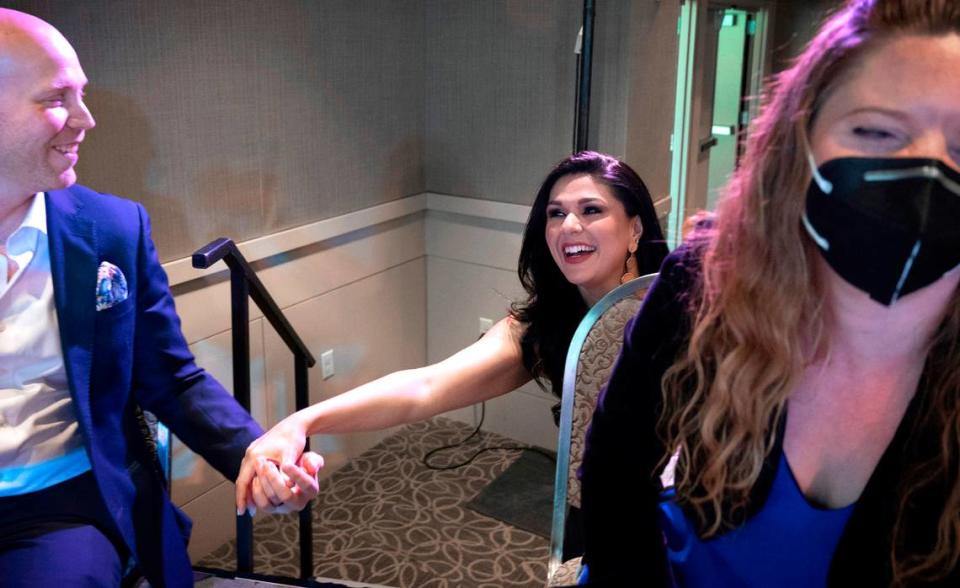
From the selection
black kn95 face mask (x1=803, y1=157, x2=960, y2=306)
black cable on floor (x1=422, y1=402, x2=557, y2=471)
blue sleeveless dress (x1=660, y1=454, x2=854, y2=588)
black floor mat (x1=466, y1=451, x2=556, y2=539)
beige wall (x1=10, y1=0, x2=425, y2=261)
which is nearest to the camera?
black kn95 face mask (x1=803, y1=157, x2=960, y2=306)

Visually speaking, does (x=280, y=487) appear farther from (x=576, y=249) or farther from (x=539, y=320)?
(x=576, y=249)

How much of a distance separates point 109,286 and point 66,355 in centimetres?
16

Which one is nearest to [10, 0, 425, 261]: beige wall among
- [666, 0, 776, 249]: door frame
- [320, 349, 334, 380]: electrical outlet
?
[320, 349, 334, 380]: electrical outlet

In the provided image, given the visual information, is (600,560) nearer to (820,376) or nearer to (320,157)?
(820,376)

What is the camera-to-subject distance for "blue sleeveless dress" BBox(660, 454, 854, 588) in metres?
1.03

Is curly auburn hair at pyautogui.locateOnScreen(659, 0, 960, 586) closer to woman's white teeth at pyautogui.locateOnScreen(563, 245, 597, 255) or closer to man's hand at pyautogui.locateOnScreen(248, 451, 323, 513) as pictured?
man's hand at pyautogui.locateOnScreen(248, 451, 323, 513)

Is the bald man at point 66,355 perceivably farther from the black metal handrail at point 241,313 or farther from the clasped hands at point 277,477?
the black metal handrail at point 241,313

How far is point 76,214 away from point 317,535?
169 centimetres

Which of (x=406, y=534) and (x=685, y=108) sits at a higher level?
(x=685, y=108)

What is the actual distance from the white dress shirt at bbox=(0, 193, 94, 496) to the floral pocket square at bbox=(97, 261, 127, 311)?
25mm

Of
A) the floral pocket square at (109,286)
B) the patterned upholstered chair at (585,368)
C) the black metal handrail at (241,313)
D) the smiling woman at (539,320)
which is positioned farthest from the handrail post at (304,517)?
the patterned upholstered chair at (585,368)

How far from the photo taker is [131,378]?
1688mm

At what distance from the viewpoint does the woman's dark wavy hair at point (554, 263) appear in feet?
6.13

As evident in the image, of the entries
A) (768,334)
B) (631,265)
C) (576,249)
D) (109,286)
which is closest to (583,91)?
(631,265)
